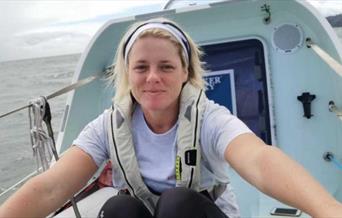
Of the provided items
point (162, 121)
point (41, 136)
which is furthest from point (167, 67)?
point (41, 136)

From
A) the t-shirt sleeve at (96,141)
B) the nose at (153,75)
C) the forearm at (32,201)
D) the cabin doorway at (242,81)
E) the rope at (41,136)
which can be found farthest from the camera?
the cabin doorway at (242,81)

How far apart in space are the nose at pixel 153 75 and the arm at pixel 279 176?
279mm

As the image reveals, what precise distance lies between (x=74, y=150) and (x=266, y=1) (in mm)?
1890

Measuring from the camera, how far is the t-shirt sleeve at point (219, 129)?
1281 mm

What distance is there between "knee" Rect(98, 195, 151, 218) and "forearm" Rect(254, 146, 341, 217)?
1.25 ft

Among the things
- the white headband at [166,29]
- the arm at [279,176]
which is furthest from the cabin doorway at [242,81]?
the arm at [279,176]

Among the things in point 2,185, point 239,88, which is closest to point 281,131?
point 239,88

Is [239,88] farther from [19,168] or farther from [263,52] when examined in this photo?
[19,168]

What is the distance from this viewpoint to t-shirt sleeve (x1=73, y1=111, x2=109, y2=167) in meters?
1.44

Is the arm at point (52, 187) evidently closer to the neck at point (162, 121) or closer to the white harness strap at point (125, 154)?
the white harness strap at point (125, 154)

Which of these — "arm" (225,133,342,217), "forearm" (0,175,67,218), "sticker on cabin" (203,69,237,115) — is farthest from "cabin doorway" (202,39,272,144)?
"forearm" (0,175,67,218)

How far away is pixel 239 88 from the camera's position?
3.08m

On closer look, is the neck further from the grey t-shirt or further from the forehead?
the forehead

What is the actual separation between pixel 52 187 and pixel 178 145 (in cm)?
37
